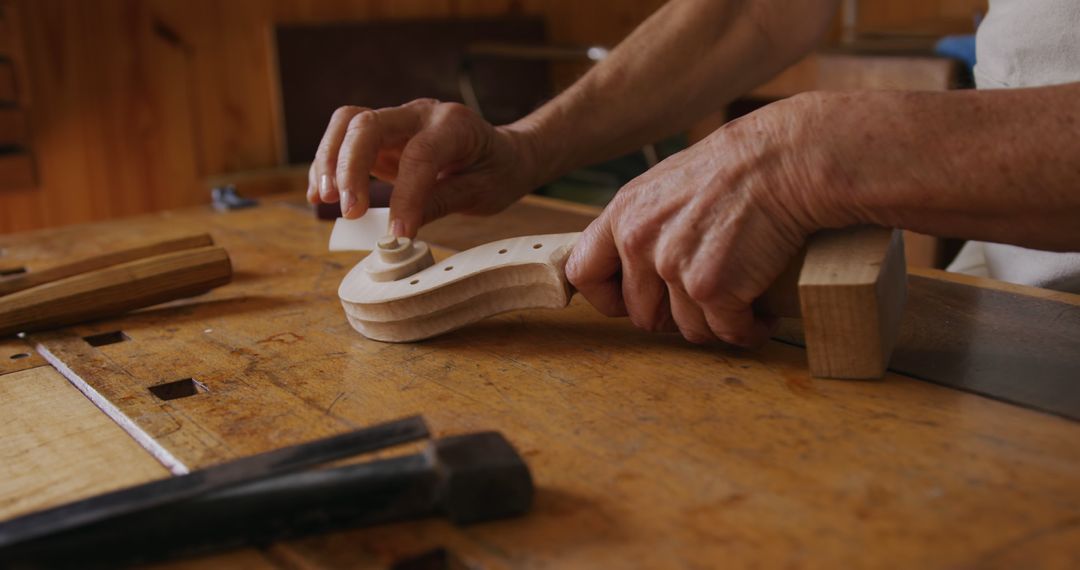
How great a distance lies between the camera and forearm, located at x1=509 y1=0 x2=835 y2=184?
1284mm

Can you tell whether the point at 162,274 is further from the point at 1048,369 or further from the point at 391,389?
the point at 1048,369

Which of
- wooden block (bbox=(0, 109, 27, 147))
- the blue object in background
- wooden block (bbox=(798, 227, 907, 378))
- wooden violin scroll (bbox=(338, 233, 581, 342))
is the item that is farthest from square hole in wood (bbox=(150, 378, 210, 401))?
wooden block (bbox=(0, 109, 27, 147))

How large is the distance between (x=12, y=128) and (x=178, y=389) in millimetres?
2172

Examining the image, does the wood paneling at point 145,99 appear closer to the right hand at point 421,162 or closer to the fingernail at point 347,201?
the right hand at point 421,162

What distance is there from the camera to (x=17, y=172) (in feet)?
8.63

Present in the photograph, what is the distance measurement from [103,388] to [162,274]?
8.9 inches

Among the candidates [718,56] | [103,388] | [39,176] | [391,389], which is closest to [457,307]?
[391,389]

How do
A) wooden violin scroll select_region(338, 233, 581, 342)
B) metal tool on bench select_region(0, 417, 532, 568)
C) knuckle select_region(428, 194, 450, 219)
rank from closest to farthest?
metal tool on bench select_region(0, 417, 532, 568)
wooden violin scroll select_region(338, 233, 581, 342)
knuckle select_region(428, 194, 450, 219)

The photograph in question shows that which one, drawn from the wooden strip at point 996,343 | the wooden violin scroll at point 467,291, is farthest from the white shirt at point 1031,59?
the wooden violin scroll at point 467,291

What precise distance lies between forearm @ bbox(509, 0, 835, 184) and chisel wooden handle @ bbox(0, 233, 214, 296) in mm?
439

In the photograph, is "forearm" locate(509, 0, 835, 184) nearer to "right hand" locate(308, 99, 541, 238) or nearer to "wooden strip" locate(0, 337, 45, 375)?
"right hand" locate(308, 99, 541, 238)

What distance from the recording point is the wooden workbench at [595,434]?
51cm

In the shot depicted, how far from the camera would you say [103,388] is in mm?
780

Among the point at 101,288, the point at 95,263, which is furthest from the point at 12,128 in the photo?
the point at 101,288
